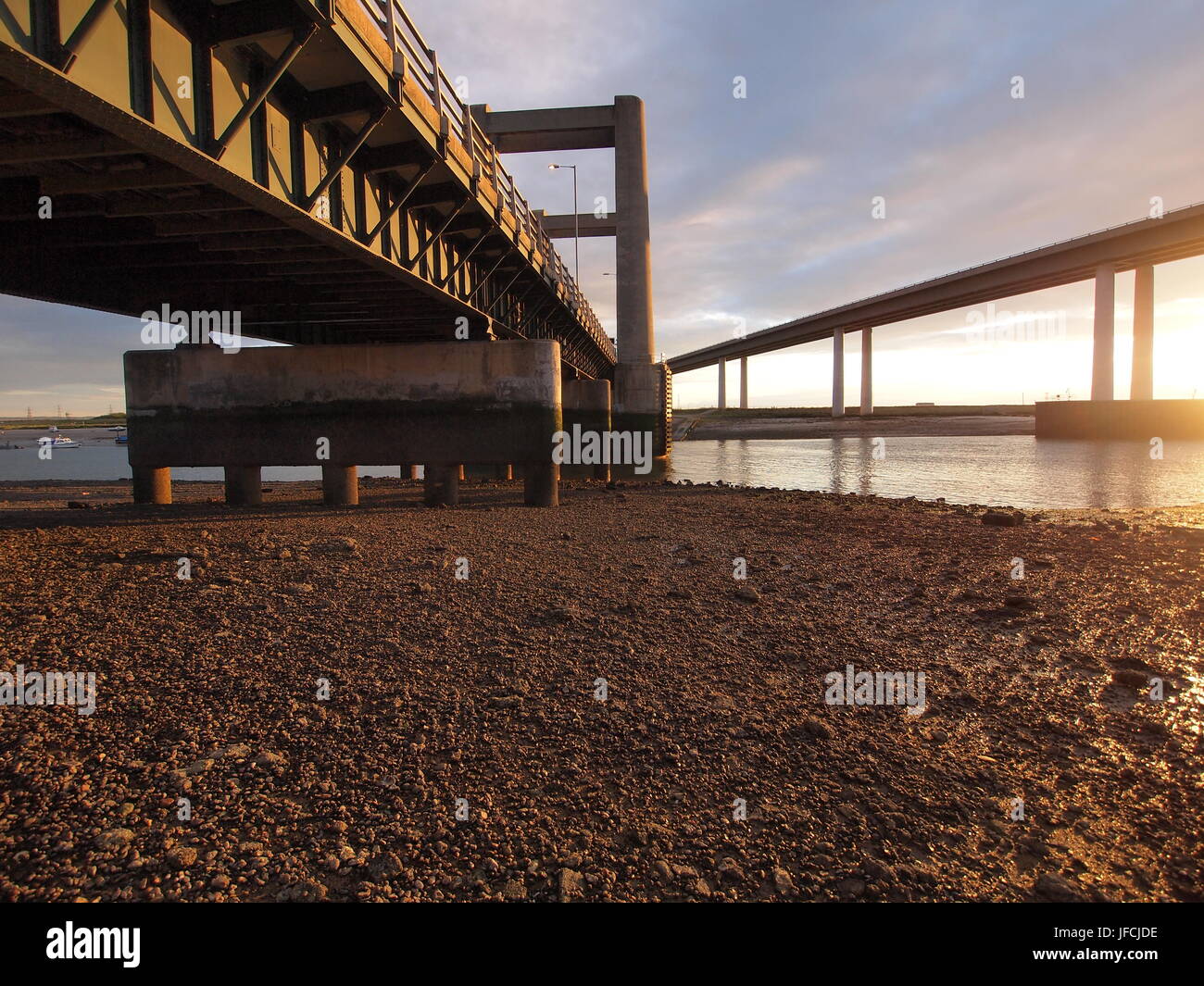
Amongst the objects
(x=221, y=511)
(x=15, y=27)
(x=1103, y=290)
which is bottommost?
(x=221, y=511)

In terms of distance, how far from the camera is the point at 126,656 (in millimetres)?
5191

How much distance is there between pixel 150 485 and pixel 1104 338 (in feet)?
247

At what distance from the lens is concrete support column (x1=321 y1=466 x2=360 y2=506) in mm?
15180

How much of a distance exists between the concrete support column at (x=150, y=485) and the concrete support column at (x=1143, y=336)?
7763 cm

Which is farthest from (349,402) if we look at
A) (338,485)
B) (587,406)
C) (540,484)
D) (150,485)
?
(587,406)

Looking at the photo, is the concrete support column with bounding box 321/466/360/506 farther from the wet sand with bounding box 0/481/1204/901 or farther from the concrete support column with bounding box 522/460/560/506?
the wet sand with bounding box 0/481/1204/901

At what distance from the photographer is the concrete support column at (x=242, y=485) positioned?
15062mm

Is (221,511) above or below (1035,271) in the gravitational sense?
below

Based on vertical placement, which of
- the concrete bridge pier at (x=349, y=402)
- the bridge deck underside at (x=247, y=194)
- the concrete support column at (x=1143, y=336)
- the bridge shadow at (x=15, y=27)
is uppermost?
the concrete support column at (x=1143, y=336)

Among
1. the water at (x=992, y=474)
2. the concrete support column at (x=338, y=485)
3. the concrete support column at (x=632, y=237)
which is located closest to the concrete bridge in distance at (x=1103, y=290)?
the water at (x=992, y=474)

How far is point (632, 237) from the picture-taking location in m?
35.5

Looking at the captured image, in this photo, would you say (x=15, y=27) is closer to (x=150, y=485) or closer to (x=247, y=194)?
(x=247, y=194)

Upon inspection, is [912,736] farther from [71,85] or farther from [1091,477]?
[1091,477]

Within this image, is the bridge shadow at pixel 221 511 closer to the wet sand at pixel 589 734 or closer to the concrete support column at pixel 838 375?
the wet sand at pixel 589 734
